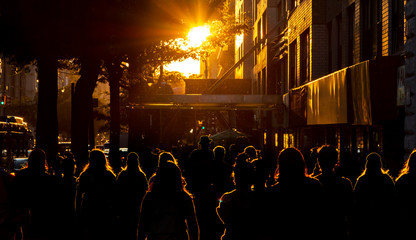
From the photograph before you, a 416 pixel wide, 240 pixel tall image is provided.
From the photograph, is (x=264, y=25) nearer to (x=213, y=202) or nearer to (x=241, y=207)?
(x=213, y=202)

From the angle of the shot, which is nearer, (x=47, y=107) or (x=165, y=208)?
(x=165, y=208)

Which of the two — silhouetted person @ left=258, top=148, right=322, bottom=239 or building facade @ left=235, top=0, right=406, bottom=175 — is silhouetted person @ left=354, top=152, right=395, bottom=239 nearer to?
silhouetted person @ left=258, top=148, right=322, bottom=239

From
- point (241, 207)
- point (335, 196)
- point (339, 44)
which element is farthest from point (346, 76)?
point (241, 207)

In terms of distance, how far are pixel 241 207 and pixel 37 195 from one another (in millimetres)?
3166

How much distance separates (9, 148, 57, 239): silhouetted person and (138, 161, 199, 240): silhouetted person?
2.34 metres

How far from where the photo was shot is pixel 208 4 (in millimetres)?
25656

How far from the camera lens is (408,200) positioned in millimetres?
6348

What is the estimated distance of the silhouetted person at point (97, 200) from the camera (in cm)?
782

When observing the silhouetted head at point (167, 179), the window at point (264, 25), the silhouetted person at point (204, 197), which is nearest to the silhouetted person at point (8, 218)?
the silhouetted head at point (167, 179)

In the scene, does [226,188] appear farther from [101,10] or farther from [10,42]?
[10,42]

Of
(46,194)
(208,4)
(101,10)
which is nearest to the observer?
(46,194)

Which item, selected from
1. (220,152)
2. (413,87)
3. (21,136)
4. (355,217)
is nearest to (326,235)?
(355,217)

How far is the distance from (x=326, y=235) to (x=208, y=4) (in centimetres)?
2099

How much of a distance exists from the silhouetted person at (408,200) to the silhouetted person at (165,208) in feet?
6.66
